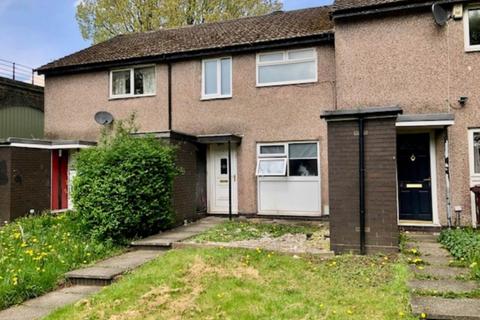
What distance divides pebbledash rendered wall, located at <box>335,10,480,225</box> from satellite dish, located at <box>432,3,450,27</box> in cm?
14

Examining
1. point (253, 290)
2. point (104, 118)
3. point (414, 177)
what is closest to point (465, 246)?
point (414, 177)

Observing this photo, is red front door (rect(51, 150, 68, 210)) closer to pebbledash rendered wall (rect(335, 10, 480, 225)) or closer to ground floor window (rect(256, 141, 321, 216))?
ground floor window (rect(256, 141, 321, 216))

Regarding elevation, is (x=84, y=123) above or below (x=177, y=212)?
above

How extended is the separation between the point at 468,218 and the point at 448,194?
0.69 m

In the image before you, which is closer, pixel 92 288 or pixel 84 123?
pixel 92 288

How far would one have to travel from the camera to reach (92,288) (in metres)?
5.82

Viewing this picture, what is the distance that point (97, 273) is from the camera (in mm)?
6105

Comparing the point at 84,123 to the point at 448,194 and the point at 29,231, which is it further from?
the point at 448,194

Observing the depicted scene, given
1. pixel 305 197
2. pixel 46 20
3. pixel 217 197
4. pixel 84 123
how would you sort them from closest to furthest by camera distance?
pixel 305 197, pixel 217 197, pixel 84 123, pixel 46 20

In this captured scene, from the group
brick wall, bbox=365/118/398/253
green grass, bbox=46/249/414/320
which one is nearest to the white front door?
green grass, bbox=46/249/414/320

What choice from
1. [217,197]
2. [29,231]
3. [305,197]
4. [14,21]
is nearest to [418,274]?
[305,197]

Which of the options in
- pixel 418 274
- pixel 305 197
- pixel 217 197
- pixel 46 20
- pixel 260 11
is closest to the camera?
pixel 418 274

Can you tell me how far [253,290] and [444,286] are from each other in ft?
8.19

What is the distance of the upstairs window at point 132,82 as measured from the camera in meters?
13.0
